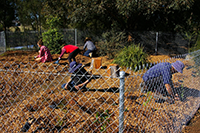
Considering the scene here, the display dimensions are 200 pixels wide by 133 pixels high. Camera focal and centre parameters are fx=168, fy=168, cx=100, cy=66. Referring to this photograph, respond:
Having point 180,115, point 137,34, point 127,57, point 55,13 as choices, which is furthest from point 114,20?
point 180,115

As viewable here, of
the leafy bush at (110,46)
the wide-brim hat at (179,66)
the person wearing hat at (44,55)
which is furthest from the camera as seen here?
the leafy bush at (110,46)

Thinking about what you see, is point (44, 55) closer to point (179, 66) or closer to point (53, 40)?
point (53, 40)

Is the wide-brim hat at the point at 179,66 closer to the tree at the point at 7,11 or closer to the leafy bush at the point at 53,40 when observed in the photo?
the leafy bush at the point at 53,40

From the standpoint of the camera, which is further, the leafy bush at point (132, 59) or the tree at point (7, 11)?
the tree at point (7, 11)

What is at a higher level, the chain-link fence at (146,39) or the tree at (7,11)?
the tree at (7,11)

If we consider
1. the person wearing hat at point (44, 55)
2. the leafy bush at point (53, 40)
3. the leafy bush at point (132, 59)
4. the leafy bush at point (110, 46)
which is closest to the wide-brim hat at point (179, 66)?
the leafy bush at point (132, 59)

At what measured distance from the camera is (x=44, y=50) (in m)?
7.33

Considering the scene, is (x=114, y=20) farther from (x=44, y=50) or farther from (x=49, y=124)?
(x=49, y=124)

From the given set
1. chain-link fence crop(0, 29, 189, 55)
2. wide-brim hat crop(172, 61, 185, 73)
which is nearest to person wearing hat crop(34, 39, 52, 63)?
chain-link fence crop(0, 29, 189, 55)

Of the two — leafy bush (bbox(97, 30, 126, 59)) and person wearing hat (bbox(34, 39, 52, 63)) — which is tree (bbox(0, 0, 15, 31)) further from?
leafy bush (bbox(97, 30, 126, 59))

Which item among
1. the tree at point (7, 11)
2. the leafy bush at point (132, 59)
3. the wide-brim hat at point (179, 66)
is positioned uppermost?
the tree at point (7, 11)

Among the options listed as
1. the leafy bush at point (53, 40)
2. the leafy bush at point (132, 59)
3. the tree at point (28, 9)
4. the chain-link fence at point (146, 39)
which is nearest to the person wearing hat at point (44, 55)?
the leafy bush at point (53, 40)

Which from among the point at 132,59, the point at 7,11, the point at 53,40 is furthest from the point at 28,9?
the point at 132,59

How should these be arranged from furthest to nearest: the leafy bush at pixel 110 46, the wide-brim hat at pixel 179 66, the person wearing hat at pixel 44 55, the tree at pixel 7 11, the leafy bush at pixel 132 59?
the tree at pixel 7 11 < the leafy bush at pixel 110 46 < the person wearing hat at pixel 44 55 < the leafy bush at pixel 132 59 < the wide-brim hat at pixel 179 66
